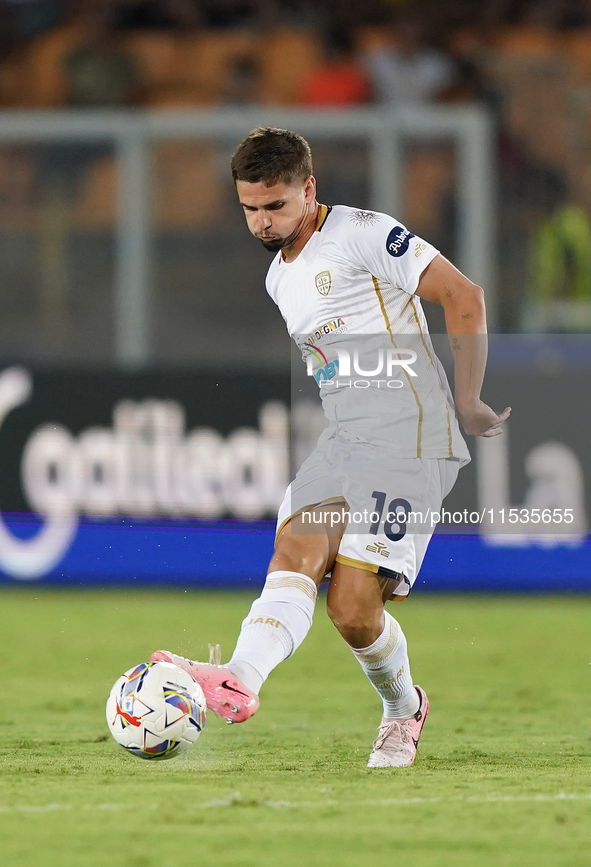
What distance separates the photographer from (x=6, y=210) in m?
10.4

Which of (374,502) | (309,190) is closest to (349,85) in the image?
(309,190)

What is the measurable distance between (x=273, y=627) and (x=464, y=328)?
110 centimetres

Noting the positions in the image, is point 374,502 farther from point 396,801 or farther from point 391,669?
point 396,801

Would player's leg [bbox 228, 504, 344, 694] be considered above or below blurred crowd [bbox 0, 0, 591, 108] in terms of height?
below

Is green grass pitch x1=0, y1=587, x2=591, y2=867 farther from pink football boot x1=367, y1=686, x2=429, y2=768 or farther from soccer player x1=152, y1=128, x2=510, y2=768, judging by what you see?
soccer player x1=152, y1=128, x2=510, y2=768

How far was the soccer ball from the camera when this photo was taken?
4234 mm

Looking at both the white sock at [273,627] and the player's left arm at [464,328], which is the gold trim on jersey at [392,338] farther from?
the white sock at [273,627]

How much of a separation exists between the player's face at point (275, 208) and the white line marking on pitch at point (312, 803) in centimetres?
173

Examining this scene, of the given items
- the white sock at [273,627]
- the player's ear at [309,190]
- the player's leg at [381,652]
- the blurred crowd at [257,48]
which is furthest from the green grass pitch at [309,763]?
the blurred crowd at [257,48]

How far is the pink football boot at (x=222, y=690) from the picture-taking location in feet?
13.8

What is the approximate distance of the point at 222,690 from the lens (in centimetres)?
420

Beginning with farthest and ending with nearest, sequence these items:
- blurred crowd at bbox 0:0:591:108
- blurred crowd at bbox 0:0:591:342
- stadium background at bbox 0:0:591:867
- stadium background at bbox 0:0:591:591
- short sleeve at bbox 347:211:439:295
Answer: blurred crowd at bbox 0:0:591:108 → blurred crowd at bbox 0:0:591:342 → stadium background at bbox 0:0:591:591 → stadium background at bbox 0:0:591:867 → short sleeve at bbox 347:211:439:295

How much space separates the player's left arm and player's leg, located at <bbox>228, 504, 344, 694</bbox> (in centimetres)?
55

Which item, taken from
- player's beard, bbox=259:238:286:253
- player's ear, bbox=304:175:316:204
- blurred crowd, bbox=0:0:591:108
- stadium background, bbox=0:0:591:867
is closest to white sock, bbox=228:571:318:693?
player's beard, bbox=259:238:286:253
